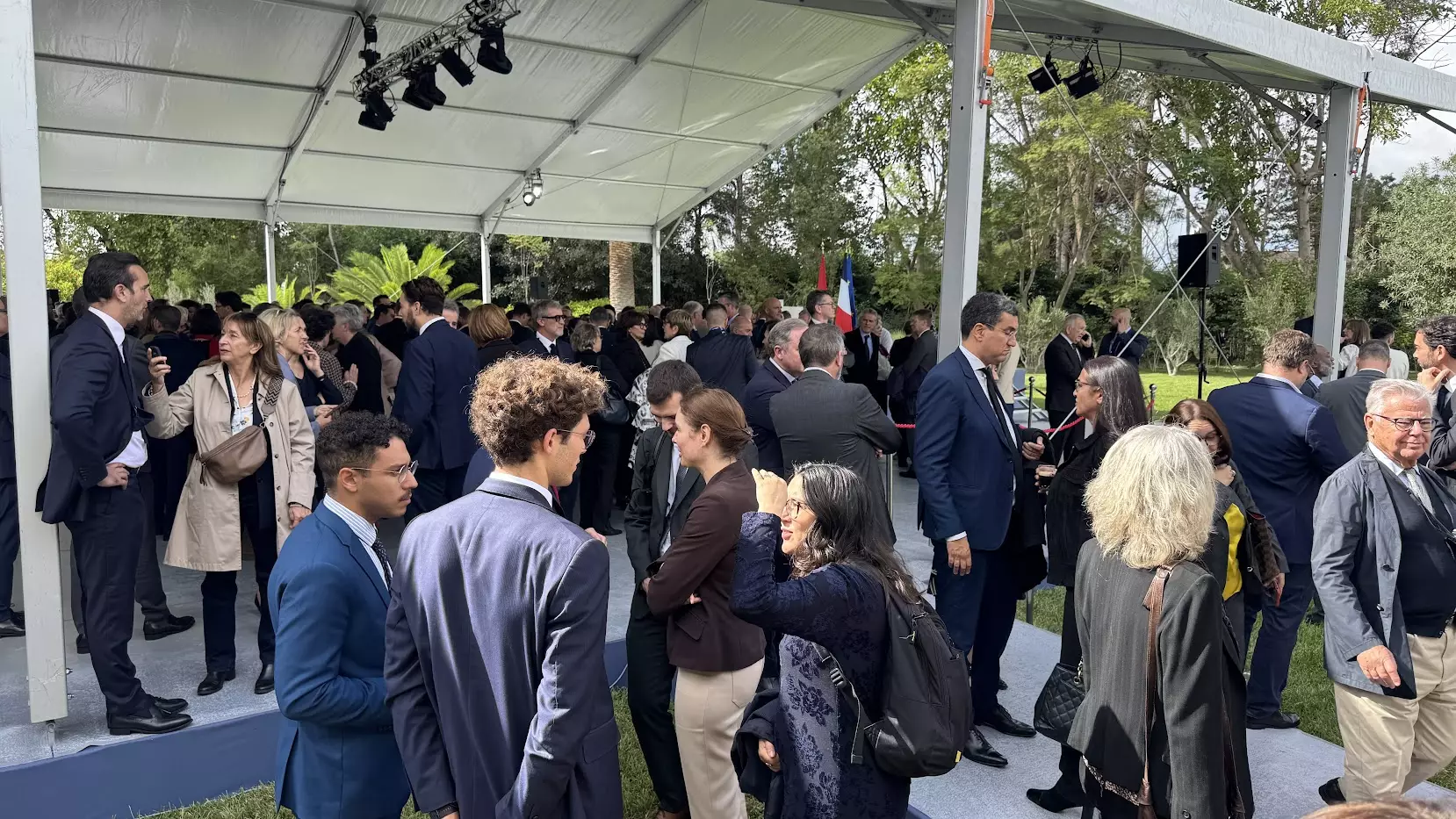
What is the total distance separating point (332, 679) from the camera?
81.0 inches

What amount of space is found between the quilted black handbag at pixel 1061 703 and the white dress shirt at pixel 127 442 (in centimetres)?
344

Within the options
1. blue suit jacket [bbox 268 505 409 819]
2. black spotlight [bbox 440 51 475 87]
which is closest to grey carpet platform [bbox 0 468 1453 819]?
blue suit jacket [bbox 268 505 409 819]

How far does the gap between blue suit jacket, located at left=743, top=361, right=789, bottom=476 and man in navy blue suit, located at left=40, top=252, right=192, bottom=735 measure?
2651 mm

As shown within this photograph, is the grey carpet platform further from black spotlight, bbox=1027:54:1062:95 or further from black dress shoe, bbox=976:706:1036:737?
black spotlight, bbox=1027:54:1062:95

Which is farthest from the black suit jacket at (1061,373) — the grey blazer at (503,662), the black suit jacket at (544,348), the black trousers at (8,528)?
the grey blazer at (503,662)

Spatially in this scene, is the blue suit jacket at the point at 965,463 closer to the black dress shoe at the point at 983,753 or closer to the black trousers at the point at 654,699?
the black dress shoe at the point at 983,753

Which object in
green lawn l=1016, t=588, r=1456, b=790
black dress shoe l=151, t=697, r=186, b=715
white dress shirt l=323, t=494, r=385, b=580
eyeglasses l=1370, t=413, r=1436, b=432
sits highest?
eyeglasses l=1370, t=413, r=1436, b=432

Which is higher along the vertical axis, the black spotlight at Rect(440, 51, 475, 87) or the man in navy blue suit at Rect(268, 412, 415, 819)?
the black spotlight at Rect(440, 51, 475, 87)

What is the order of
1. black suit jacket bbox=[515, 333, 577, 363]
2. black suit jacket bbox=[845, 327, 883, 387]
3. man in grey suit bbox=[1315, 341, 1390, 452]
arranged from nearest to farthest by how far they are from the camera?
man in grey suit bbox=[1315, 341, 1390, 452]
black suit jacket bbox=[515, 333, 577, 363]
black suit jacket bbox=[845, 327, 883, 387]

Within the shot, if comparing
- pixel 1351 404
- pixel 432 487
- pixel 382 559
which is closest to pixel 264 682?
pixel 432 487

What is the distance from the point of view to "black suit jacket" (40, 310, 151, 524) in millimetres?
3516

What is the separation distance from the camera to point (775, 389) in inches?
188

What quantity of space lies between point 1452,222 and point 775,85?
1803cm

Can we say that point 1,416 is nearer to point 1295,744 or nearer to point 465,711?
point 465,711
